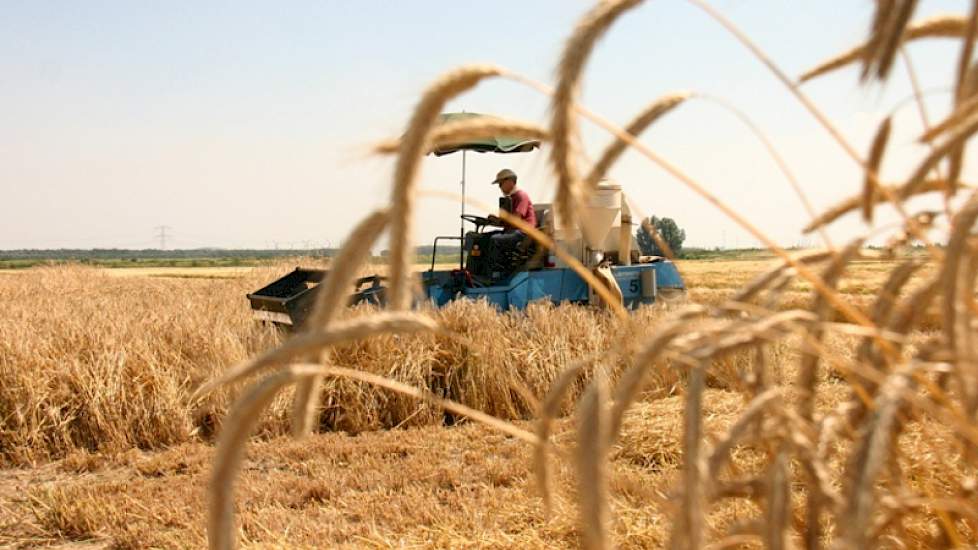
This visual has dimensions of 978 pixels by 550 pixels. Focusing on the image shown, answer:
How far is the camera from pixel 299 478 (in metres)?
4.95

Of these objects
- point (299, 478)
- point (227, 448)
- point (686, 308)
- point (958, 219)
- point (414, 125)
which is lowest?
point (299, 478)

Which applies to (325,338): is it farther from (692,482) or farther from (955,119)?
(955,119)

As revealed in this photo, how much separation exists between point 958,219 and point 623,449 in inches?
174

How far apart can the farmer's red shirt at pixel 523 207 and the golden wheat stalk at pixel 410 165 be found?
7.81m

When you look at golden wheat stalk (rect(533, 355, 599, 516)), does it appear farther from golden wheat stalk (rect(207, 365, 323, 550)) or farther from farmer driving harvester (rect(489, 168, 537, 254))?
farmer driving harvester (rect(489, 168, 537, 254))

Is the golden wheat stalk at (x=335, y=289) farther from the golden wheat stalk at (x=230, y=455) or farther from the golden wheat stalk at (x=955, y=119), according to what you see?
the golden wheat stalk at (x=955, y=119)

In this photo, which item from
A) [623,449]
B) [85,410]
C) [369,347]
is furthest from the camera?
[369,347]

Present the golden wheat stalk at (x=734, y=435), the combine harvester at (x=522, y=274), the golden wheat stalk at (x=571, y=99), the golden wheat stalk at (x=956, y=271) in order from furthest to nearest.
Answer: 1. the combine harvester at (x=522, y=274)
2. the golden wheat stalk at (x=571, y=99)
3. the golden wheat stalk at (x=734, y=435)
4. the golden wheat stalk at (x=956, y=271)

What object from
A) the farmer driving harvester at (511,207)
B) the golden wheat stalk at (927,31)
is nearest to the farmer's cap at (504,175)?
the farmer driving harvester at (511,207)

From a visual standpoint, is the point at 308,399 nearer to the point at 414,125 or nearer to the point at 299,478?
the point at 414,125

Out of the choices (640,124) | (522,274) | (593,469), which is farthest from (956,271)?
(522,274)

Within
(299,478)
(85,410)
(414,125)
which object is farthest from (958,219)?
(85,410)

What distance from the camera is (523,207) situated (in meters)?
9.30

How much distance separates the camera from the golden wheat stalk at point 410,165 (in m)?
1.28
